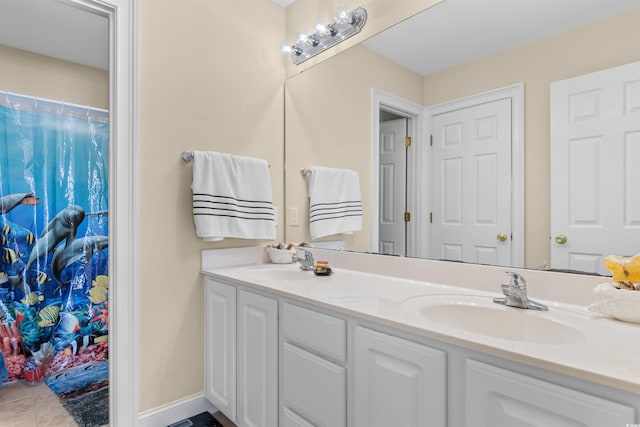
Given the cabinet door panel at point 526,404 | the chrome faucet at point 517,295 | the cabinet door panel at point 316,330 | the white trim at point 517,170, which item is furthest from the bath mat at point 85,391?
the white trim at point 517,170

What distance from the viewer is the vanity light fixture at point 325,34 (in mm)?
1752

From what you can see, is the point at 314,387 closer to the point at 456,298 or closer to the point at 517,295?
the point at 456,298

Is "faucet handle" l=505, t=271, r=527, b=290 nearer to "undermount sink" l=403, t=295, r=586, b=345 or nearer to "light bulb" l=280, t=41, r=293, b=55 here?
"undermount sink" l=403, t=295, r=586, b=345

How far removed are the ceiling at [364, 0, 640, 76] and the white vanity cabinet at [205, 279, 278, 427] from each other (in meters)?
1.23

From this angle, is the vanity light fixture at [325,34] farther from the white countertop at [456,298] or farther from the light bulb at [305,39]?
the white countertop at [456,298]

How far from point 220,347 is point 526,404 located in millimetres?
1353

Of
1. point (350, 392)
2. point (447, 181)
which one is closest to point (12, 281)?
point (350, 392)

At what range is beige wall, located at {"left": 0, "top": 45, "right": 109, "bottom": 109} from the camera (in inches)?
65.2

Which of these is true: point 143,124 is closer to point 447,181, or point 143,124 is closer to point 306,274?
point 306,274

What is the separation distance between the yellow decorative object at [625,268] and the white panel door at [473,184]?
31 centimetres

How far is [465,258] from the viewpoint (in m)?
1.33

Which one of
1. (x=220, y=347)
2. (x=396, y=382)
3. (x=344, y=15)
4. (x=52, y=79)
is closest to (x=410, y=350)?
(x=396, y=382)

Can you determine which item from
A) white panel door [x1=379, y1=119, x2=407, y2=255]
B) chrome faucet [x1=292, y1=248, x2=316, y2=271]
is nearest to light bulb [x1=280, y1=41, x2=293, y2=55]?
white panel door [x1=379, y1=119, x2=407, y2=255]

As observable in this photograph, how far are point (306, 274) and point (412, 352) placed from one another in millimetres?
924
